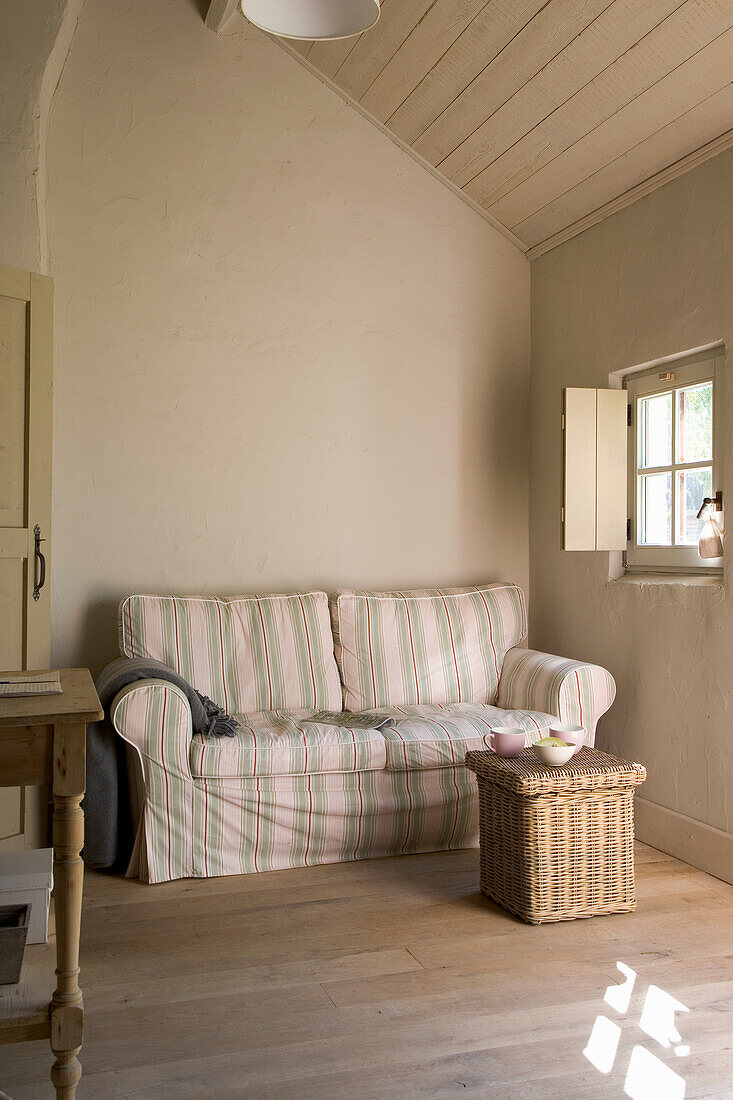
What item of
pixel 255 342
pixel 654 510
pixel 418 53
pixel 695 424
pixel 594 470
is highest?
pixel 418 53

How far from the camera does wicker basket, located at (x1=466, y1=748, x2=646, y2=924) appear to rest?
275 centimetres

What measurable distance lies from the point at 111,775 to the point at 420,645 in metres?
1.37

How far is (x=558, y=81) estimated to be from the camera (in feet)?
11.2

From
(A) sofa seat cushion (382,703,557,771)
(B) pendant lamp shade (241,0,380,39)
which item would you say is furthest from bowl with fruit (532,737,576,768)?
(B) pendant lamp shade (241,0,380,39)

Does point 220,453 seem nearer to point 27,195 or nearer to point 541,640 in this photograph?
point 27,195

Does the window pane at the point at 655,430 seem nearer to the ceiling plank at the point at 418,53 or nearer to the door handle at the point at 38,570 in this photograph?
the ceiling plank at the point at 418,53

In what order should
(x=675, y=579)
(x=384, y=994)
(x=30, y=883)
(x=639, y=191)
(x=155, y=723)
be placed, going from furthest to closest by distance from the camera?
(x=639, y=191)
(x=675, y=579)
(x=155, y=723)
(x=384, y=994)
(x=30, y=883)

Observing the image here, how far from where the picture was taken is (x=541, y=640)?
14.4 feet

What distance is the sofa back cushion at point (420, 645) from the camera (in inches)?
152

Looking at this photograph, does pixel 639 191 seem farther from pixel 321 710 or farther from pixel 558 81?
pixel 321 710

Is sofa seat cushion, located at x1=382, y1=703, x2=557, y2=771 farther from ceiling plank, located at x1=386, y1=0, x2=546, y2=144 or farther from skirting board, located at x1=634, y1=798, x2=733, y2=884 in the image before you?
ceiling plank, located at x1=386, y1=0, x2=546, y2=144

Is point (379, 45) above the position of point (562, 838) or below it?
above

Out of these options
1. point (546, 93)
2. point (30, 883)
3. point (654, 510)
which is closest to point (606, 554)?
point (654, 510)

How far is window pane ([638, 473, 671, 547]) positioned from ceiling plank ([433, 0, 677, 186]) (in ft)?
4.82
